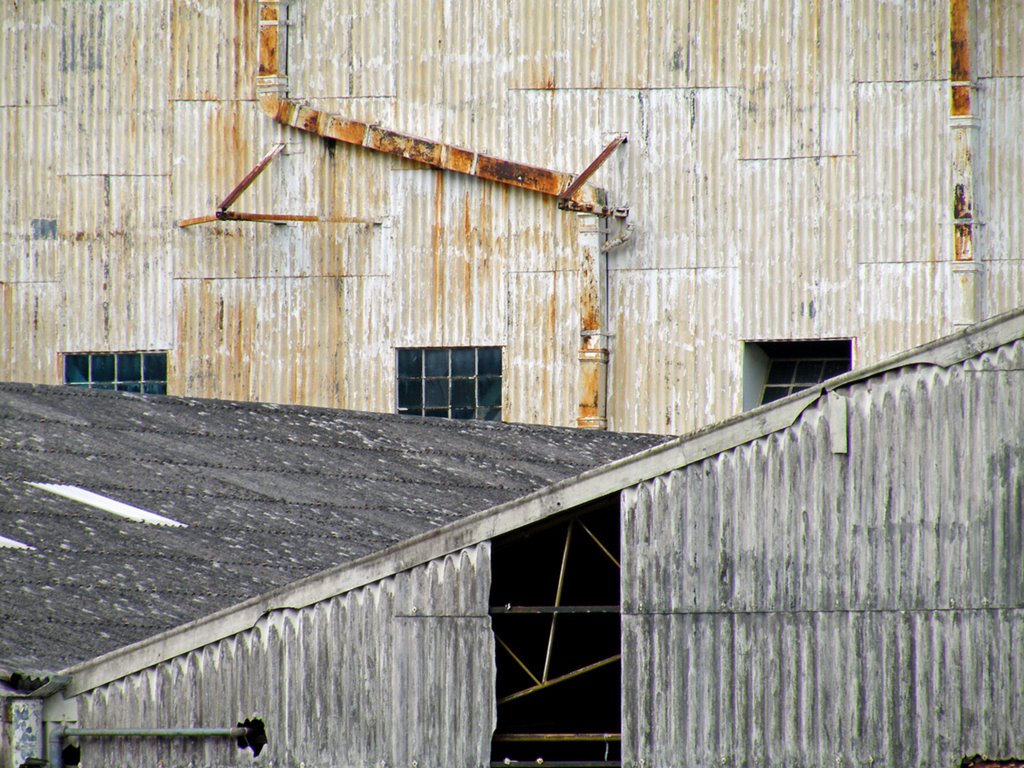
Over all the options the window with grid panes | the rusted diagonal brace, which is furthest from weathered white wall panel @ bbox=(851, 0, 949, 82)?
the window with grid panes

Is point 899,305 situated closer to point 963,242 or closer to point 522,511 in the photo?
point 963,242

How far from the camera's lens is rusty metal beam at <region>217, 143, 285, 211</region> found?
27.6 m

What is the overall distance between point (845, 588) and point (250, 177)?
17.0 meters

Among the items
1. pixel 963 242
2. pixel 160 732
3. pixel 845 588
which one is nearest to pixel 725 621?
pixel 845 588

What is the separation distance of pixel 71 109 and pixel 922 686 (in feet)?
65.7

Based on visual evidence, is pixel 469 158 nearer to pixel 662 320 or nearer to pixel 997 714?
pixel 662 320

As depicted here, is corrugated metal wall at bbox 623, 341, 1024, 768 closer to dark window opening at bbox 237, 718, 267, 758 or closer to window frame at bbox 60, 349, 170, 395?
dark window opening at bbox 237, 718, 267, 758

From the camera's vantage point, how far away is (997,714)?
1227 cm

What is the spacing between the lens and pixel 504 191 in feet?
88.7

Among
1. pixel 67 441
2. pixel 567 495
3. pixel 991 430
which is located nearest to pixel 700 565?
pixel 567 495

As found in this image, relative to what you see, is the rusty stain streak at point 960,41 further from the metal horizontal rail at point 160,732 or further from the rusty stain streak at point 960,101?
the metal horizontal rail at point 160,732

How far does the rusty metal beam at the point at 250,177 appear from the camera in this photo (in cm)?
2756

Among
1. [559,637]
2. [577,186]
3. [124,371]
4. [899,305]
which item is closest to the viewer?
[559,637]

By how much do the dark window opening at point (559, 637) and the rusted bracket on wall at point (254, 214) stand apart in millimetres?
12484
